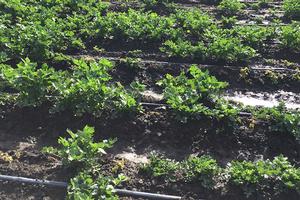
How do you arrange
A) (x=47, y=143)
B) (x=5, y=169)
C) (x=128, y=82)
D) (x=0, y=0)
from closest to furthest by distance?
(x=5, y=169), (x=47, y=143), (x=128, y=82), (x=0, y=0)

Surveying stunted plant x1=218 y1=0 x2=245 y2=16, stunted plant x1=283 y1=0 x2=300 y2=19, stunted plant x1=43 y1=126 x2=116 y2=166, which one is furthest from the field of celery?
stunted plant x1=218 y1=0 x2=245 y2=16

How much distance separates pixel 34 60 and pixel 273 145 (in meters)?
4.33

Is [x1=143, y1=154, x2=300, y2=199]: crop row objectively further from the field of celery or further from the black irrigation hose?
the black irrigation hose

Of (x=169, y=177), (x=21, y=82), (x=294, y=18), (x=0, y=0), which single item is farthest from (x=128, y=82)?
(x=294, y=18)

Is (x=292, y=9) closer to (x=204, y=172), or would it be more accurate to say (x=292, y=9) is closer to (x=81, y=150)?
(x=204, y=172)

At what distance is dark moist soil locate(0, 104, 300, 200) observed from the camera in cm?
602

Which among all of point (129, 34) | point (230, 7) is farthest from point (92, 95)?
point (230, 7)

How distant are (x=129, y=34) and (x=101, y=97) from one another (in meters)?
2.92

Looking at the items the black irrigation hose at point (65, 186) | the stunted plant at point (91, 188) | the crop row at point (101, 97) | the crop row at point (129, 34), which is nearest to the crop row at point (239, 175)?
the black irrigation hose at point (65, 186)

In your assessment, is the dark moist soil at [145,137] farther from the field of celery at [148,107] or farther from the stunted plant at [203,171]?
the stunted plant at [203,171]

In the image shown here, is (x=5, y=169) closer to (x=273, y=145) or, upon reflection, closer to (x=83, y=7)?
(x=273, y=145)

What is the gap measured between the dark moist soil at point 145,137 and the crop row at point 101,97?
0.15m

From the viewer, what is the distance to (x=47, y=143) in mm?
6164

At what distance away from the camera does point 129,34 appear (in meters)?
8.91
